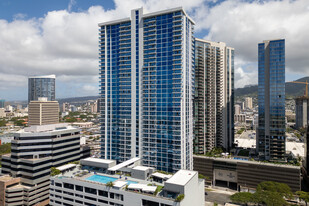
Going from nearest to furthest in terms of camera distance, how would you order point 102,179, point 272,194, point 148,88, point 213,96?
point 102,179, point 272,194, point 148,88, point 213,96

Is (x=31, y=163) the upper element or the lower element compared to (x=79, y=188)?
upper

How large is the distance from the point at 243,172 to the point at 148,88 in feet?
241

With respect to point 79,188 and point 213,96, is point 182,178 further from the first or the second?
point 213,96

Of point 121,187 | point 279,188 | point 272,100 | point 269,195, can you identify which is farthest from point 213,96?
point 121,187

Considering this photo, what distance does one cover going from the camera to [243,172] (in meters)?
113

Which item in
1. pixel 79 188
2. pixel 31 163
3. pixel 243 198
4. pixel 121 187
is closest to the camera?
pixel 121 187

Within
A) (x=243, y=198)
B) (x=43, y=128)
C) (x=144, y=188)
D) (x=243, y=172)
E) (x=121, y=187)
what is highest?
(x=43, y=128)

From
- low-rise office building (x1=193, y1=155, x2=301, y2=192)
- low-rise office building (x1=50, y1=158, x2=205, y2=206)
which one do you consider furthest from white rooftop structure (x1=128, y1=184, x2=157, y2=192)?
low-rise office building (x1=193, y1=155, x2=301, y2=192)

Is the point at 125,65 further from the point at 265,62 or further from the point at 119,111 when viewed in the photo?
the point at 265,62

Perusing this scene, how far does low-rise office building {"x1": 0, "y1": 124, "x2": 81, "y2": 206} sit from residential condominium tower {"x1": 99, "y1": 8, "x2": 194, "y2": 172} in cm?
2532

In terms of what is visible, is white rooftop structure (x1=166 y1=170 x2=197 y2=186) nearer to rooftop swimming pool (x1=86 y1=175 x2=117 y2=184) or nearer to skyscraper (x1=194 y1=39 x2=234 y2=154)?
rooftop swimming pool (x1=86 y1=175 x2=117 y2=184)

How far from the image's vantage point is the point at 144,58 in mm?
100188

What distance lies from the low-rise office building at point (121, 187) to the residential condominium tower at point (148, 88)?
16711 mm

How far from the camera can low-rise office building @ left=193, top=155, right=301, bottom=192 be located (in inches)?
3996
